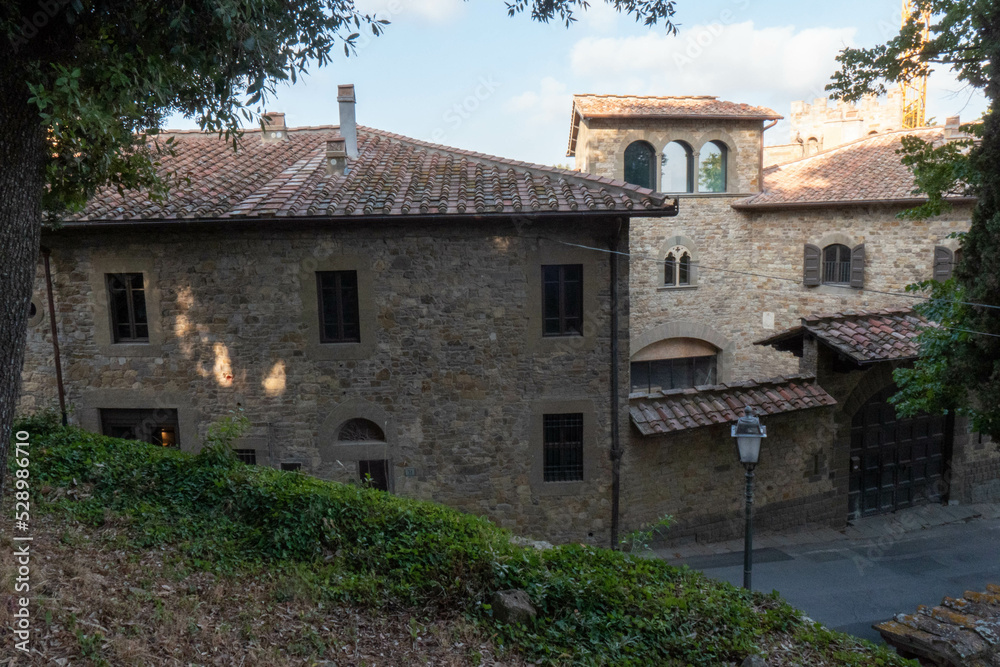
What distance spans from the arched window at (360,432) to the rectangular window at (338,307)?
1280 millimetres

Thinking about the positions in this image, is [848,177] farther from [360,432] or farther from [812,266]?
[360,432]

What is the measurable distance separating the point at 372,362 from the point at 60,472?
164 inches

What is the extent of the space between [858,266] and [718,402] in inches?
353

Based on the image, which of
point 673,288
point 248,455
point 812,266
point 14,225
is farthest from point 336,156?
point 812,266

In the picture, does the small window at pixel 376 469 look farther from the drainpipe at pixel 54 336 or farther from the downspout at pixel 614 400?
the drainpipe at pixel 54 336

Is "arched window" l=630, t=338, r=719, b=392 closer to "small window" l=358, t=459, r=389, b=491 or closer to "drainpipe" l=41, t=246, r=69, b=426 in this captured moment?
"small window" l=358, t=459, r=389, b=491

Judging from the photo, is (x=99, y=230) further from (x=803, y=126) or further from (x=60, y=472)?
(x=803, y=126)

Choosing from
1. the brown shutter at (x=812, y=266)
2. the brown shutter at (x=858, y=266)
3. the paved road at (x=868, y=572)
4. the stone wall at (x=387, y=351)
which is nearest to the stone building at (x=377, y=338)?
the stone wall at (x=387, y=351)

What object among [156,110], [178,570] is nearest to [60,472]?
[178,570]

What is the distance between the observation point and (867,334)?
10.7 metres

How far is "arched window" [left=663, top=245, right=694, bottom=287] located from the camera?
1892 centimetres

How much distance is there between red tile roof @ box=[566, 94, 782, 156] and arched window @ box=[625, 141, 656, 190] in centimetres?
94

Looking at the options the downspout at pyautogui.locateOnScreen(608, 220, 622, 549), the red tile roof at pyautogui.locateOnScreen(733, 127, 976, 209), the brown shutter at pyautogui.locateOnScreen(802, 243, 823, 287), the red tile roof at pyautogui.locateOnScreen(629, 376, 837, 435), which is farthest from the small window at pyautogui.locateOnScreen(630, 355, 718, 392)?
the downspout at pyautogui.locateOnScreen(608, 220, 622, 549)

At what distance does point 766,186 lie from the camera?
19594 mm
